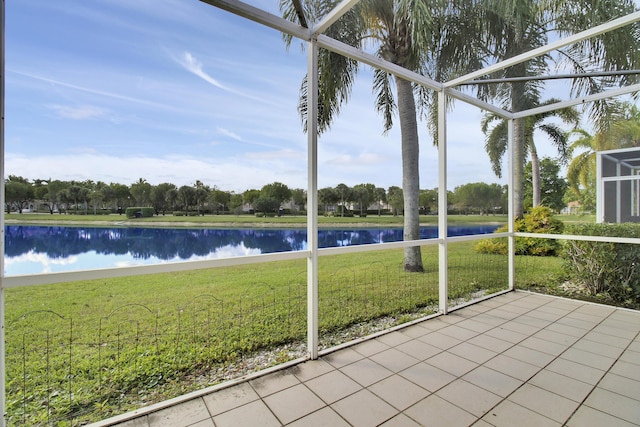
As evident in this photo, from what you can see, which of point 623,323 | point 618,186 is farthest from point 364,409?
point 618,186

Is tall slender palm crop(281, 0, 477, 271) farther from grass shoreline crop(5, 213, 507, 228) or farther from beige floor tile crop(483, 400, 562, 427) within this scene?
beige floor tile crop(483, 400, 562, 427)

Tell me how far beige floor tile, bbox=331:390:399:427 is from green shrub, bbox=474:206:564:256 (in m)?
7.36

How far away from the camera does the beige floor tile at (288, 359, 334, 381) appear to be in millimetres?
2377

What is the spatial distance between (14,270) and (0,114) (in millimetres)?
880

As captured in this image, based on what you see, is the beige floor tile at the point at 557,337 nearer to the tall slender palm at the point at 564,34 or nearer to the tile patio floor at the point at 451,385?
the tile patio floor at the point at 451,385

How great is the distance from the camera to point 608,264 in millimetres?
4441

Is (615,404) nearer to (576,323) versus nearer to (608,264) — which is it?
(576,323)

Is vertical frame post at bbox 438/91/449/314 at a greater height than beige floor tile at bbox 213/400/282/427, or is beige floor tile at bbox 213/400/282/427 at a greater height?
vertical frame post at bbox 438/91/449/314

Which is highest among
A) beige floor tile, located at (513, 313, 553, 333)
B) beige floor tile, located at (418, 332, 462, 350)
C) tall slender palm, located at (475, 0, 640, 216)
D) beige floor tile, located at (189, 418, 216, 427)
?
tall slender palm, located at (475, 0, 640, 216)

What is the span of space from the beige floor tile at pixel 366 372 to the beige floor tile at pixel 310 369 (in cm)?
15

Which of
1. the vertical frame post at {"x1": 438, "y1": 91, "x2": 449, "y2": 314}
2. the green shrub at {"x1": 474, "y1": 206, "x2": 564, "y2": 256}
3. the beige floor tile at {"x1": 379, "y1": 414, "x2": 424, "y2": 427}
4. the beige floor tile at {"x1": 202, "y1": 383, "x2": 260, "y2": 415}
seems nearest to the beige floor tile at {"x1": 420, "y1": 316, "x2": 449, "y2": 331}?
the vertical frame post at {"x1": 438, "y1": 91, "x2": 449, "y2": 314}

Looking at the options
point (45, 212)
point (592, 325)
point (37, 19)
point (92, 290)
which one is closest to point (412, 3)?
point (37, 19)

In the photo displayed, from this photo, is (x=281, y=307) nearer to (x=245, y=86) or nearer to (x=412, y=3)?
(x=245, y=86)

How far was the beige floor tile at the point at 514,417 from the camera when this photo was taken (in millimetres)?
1828
